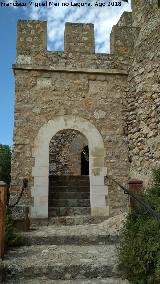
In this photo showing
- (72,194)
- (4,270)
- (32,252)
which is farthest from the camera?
(72,194)

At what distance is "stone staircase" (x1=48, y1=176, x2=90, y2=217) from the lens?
7.29m

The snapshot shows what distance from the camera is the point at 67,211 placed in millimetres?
7301

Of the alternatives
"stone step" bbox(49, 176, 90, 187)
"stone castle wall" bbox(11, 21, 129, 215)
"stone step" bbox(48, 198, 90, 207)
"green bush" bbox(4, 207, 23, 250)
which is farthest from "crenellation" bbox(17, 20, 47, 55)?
"green bush" bbox(4, 207, 23, 250)

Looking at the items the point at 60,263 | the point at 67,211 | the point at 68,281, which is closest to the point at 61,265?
the point at 60,263

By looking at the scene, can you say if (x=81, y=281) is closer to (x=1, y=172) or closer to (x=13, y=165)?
(x=13, y=165)

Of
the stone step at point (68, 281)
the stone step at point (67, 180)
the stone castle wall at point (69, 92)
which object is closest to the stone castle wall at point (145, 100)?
the stone castle wall at point (69, 92)

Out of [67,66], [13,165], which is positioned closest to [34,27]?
[67,66]

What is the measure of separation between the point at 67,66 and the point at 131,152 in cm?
245

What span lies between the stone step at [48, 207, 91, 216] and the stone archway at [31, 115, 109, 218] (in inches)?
13.5

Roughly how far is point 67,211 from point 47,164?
3.71 feet

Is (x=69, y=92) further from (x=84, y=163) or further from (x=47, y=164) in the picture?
(x=84, y=163)

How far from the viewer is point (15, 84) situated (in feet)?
24.5

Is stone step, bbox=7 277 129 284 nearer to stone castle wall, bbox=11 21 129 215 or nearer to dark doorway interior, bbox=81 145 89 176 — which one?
stone castle wall, bbox=11 21 129 215

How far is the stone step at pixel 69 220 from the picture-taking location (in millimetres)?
6754
